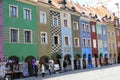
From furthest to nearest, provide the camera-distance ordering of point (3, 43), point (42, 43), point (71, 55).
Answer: point (71, 55) → point (42, 43) → point (3, 43)

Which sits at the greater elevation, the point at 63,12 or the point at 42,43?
the point at 63,12

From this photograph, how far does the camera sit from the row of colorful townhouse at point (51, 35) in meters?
32.8

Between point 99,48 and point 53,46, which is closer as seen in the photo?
point 53,46

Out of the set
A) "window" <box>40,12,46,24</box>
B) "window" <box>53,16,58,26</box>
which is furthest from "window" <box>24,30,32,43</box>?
"window" <box>53,16,58,26</box>

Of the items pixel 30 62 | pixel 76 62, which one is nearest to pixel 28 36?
pixel 30 62

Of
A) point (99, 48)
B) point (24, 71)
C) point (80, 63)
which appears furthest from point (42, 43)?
point (99, 48)

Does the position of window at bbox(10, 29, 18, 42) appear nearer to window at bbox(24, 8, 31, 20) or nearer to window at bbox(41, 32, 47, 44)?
window at bbox(24, 8, 31, 20)

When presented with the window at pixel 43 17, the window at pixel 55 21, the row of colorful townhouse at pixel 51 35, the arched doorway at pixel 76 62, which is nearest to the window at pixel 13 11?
the row of colorful townhouse at pixel 51 35

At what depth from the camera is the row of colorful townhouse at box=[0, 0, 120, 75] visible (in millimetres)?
32844

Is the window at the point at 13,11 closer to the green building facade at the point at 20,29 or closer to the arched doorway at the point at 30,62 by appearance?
the green building facade at the point at 20,29

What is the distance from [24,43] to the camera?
3450 cm

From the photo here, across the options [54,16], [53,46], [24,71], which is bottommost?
[24,71]

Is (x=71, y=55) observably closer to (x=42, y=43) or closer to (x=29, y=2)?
(x=42, y=43)

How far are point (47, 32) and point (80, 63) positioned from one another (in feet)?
33.3
